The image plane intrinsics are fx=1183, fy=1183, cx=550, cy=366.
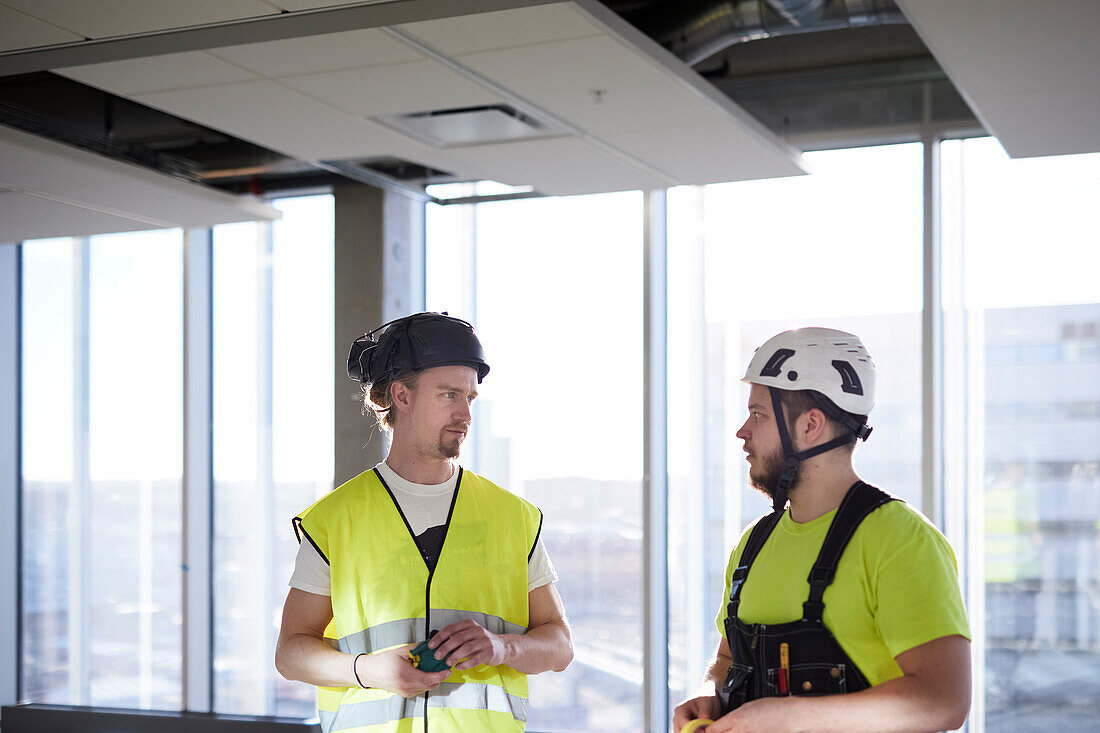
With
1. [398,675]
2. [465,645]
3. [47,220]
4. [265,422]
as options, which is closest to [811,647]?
[465,645]

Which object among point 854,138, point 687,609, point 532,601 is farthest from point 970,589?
point 532,601

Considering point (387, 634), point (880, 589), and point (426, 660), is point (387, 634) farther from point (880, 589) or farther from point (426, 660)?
point (880, 589)

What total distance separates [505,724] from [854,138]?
440 centimetres

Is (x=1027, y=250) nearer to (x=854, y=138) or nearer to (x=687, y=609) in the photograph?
(x=854, y=138)

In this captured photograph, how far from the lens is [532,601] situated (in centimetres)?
292

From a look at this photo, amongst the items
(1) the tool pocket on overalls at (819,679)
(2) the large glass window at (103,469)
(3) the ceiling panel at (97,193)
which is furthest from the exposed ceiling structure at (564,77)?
(2) the large glass window at (103,469)

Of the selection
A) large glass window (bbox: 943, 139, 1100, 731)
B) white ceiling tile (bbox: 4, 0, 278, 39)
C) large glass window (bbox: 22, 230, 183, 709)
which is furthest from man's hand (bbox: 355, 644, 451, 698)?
large glass window (bbox: 22, 230, 183, 709)

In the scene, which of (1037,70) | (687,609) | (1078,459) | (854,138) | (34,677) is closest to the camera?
(1037,70)

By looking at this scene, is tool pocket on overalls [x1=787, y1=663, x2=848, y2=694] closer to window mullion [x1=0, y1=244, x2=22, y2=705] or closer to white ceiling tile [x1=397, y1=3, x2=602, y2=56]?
white ceiling tile [x1=397, y1=3, x2=602, y2=56]

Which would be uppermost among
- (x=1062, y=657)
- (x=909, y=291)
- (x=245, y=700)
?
(x=909, y=291)

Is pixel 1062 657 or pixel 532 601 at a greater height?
pixel 532 601

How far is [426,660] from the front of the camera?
103 inches

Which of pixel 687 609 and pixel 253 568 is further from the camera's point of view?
pixel 253 568

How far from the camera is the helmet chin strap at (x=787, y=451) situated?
2.47m
